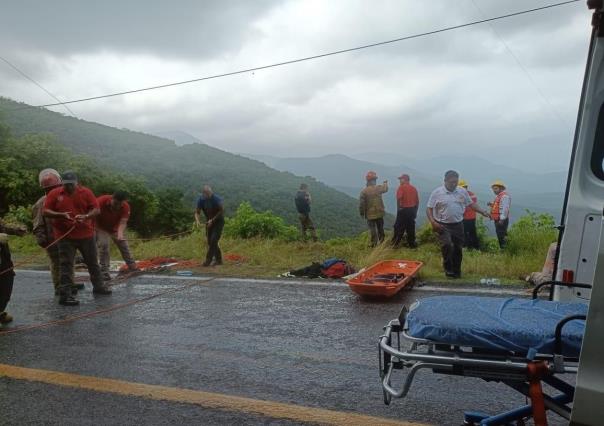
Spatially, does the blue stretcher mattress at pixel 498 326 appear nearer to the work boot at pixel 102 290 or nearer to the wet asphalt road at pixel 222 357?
the wet asphalt road at pixel 222 357

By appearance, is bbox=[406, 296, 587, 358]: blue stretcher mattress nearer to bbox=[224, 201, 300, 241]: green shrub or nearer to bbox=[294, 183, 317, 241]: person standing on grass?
bbox=[294, 183, 317, 241]: person standing on grass

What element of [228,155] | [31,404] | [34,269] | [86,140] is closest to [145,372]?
[31,404]

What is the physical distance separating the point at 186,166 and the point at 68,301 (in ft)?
283

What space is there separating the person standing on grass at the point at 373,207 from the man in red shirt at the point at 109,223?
16.8ft

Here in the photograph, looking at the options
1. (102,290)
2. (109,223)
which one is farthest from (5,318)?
(109,223)

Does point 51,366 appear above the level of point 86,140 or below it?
below

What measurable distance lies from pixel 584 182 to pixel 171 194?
3290 centimetres

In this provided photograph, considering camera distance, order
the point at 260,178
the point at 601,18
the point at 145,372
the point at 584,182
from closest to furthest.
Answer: the point at 601,18 → the point at 584,182 → the point at 145,372 → the point at 260,178

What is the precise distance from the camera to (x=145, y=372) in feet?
14.9

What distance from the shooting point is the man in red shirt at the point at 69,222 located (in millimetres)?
7320

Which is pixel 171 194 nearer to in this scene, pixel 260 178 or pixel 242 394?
pixel 242 394

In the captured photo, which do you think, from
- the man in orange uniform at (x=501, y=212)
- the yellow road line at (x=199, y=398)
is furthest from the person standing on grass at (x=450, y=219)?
the yellow road line at (x=199, y=398)

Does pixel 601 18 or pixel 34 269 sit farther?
pixel 34 269

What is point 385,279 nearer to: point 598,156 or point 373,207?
point 598,156
